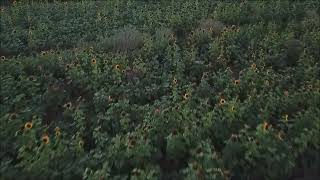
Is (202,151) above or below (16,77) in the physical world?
above

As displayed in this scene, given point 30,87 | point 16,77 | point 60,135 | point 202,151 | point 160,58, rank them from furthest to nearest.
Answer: point 160,58 → point 16,77 → point 30,87 → point 60,135 → point 202,151

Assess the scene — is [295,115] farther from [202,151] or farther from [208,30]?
[208,30]

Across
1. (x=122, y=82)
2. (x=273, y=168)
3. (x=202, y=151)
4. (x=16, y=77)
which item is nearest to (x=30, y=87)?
(x=16, y=77)

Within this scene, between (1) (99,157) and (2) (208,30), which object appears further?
(2) (208,30)

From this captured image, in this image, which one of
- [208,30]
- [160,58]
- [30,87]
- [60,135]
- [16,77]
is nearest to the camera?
[60,135]

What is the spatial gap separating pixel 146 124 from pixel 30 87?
5.90ft

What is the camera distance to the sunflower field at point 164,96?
425cm

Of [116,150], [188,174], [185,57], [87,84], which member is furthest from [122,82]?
[188,174]

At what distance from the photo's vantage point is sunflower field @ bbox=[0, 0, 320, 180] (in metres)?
4.25

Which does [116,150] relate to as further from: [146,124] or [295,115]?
[295,115]

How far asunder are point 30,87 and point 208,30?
3.18 meters

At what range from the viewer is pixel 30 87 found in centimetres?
577

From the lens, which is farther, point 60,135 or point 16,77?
point 16,77

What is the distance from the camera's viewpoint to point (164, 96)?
Result: 5387 millimetres
